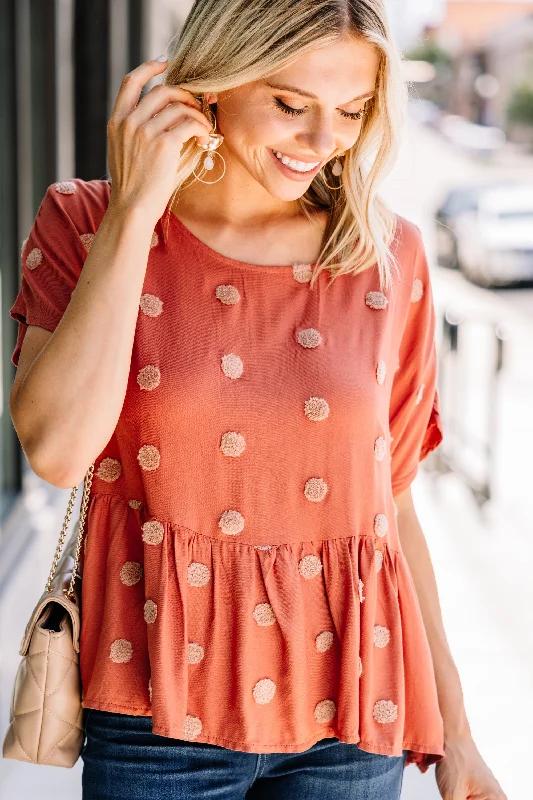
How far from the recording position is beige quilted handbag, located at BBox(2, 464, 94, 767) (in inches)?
53.4

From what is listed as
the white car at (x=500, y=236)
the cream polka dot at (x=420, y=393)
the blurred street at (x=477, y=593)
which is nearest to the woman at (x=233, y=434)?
the cream polka dot at (x=420, y=393)

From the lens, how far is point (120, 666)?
4.43 ft

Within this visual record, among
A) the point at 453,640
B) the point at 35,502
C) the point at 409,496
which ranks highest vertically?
the point at 409,496

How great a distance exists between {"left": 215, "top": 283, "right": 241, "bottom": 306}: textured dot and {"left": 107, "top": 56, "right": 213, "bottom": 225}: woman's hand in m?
0.18

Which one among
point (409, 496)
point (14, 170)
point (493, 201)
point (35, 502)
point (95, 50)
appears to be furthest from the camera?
point (493, 201)

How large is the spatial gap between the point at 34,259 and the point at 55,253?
32 mm

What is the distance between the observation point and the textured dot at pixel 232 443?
1339mm

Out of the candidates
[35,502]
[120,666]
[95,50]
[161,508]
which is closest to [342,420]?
[161,508]

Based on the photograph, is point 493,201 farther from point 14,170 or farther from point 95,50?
point 14,170

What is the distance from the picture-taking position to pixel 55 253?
1391 millimetres

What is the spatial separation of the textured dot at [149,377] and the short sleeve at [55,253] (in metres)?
0.13

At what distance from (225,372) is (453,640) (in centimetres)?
300

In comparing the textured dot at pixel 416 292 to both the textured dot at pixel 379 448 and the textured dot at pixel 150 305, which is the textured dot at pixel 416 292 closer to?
the textured dot at pixel 379 448

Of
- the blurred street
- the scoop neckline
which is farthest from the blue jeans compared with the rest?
the blurred street
